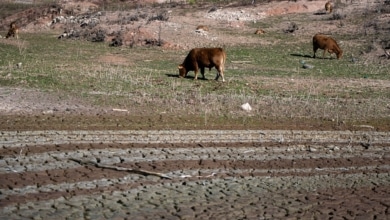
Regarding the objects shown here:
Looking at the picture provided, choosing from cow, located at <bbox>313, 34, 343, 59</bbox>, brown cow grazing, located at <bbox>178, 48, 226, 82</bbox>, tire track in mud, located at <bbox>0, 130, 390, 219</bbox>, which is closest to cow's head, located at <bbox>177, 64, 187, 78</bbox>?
brown cow grazing, located at <bbox>178, 48, 226, 82</bbox>

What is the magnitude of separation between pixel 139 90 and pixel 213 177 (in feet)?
27.7

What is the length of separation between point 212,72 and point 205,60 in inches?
123

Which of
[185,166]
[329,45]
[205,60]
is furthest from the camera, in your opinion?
[329,45]

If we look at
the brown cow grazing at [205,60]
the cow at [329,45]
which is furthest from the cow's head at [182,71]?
the cow at [329,45]

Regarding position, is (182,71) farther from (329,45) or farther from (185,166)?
(185,166)

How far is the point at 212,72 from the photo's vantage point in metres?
22.8

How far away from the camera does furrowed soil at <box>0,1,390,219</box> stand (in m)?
7.78

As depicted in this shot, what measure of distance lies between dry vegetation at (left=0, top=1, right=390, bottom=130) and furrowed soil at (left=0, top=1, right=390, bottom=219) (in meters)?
0.30

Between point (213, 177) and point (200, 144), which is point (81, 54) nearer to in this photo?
point (200, 144)

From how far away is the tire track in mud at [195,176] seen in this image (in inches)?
304

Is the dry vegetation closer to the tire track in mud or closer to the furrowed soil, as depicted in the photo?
the furrowed soil

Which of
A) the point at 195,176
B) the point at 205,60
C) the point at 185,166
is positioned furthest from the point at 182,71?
the point at 195,176

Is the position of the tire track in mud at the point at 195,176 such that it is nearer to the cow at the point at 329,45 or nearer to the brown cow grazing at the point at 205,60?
the brown cow grazing at the point at 205,60

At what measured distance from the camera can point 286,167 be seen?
32.8 feet
